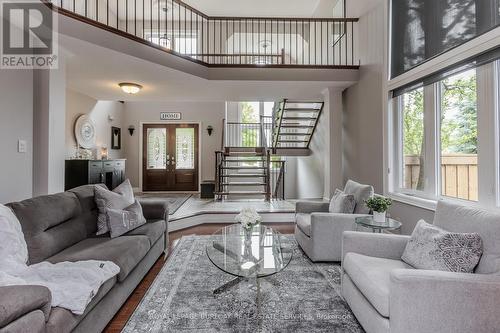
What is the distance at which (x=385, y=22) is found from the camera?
3584mm

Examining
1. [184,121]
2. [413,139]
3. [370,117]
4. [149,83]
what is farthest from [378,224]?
[184,121]

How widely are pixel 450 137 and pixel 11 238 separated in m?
3.83

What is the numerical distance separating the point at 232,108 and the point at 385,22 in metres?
5.59

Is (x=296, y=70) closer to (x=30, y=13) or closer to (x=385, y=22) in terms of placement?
(x=385, y=22)

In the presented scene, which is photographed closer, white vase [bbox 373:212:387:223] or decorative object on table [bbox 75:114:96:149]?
white vase [bbox 373:212:387:223]

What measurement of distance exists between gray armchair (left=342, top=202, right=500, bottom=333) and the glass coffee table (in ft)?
2.30

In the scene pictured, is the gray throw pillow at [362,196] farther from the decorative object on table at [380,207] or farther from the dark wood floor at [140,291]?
the dark wood floor at [140,291]

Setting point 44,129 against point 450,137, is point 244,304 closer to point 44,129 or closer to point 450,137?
point 450,137

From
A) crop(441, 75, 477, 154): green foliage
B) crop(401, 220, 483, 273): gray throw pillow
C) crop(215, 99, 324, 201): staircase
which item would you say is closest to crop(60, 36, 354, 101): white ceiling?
crop(215, 99, 324, 201): staircase

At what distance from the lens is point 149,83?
4.64 meters

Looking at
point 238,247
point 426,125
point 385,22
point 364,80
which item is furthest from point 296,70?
point 238,247

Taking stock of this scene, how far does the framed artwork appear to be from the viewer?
7.28 m

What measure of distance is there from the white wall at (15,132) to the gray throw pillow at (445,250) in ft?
13.1

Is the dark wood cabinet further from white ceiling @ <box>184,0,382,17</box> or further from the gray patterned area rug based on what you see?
white ceiling @ <box>184,0,382,17</box>
